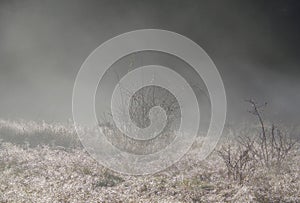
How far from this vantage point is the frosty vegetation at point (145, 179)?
6.91 metres

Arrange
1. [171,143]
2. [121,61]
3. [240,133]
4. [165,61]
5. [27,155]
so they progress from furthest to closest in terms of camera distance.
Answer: [165,61] → [121,61] → [240,133] → [171,143] → [27,155]

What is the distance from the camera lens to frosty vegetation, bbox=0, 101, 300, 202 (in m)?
6.91

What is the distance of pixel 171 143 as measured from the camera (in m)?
12.0

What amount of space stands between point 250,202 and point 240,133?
317 inches

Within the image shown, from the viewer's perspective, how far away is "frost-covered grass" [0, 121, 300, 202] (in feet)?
22.6

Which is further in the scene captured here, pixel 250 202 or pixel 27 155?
pixel 27 155

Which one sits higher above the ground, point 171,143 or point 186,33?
point 186,33

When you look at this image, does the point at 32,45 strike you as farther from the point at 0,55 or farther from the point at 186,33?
the point at 186,33

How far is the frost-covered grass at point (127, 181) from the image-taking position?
689 centimetres

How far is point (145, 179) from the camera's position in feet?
27.0

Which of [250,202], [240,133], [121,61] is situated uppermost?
[121,61]

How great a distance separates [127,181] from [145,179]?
323 millimetres

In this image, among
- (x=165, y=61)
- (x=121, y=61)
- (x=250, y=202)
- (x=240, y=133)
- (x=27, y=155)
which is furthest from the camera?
(x=165, y=61)

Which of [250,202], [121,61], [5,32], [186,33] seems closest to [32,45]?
[5,32]
